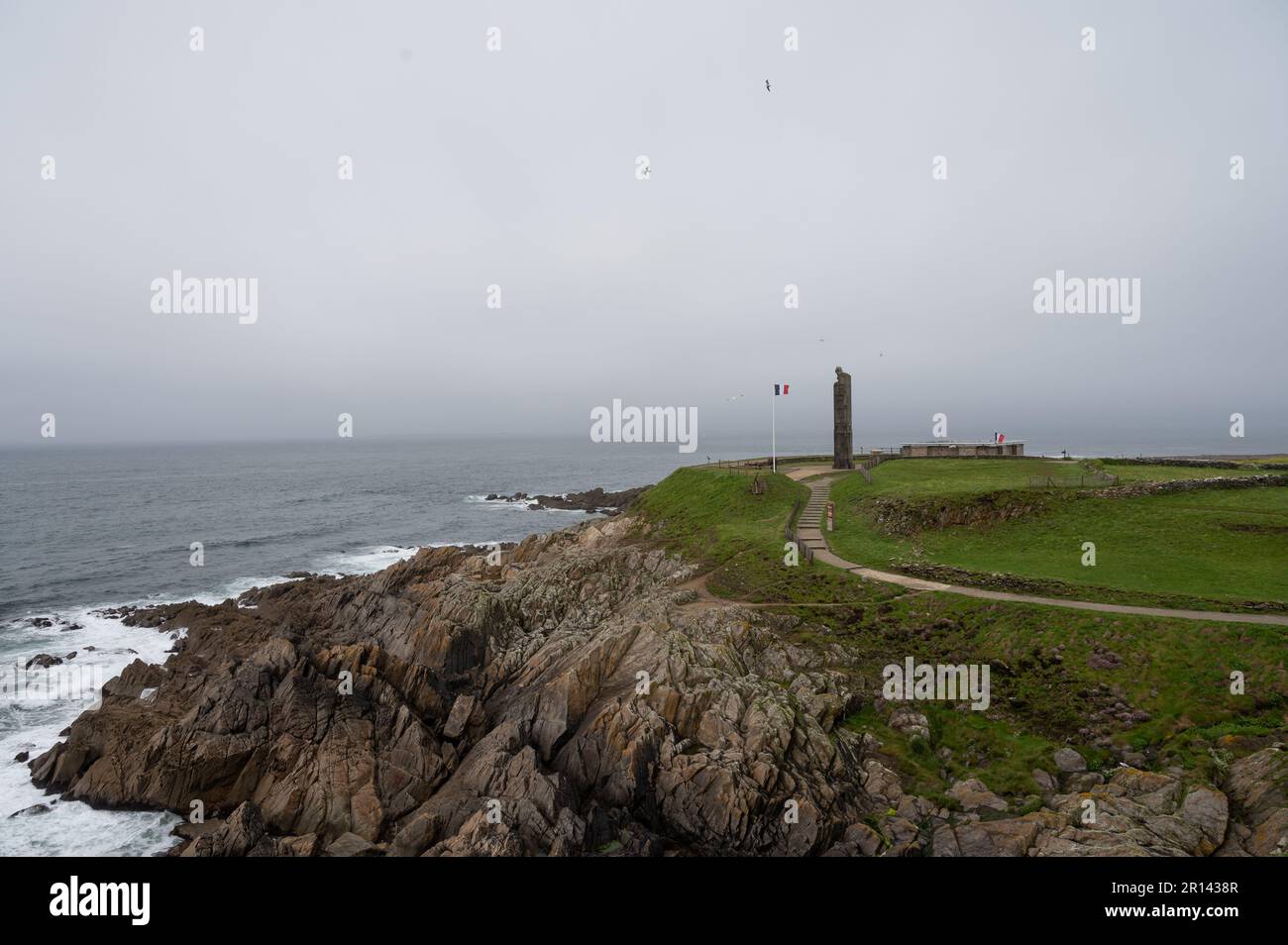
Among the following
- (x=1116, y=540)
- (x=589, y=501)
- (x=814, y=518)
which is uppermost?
(x=814, y=518)

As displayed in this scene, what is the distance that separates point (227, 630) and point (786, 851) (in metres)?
33.3

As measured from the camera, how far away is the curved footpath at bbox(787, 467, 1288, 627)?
68.3 ft

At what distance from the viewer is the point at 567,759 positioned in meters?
18.0

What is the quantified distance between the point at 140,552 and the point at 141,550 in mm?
1214

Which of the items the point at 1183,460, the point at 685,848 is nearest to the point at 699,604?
the point at 685,848

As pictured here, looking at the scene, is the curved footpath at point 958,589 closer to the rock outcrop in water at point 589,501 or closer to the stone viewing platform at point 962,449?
the stone viewing platform at point 962,449

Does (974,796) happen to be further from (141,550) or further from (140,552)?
(141,550)

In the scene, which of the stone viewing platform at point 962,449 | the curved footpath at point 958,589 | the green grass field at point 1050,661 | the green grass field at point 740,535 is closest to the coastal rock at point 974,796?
the green grass field at point 1050,661

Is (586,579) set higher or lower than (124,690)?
higher

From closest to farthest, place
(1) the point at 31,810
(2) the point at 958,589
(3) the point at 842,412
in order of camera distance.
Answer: (1) the point at 31,810, (2) the point at 958,589, (3) the point at 842,412

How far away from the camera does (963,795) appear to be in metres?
16.2

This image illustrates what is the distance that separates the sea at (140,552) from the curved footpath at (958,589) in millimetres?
28697

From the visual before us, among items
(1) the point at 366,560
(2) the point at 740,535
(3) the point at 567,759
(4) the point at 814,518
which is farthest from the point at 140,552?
(4) the point at 814,518

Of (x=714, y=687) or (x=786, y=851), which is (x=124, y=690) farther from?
(x=786, y=851)
